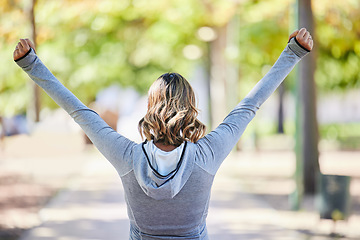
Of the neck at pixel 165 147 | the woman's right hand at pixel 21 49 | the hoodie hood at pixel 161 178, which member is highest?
the woman's right hand at pixel 21 49

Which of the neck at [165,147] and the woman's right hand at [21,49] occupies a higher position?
the woman's right hand at [21,49]

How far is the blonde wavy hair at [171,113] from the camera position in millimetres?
2049

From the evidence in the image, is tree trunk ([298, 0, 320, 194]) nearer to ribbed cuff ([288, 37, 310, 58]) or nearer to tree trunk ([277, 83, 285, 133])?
ribbed cuff ([288, 37, 310, 58])

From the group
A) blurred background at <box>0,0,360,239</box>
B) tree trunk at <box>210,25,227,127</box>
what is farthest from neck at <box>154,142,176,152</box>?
tree trunk at <box>210,25,227,127</box>

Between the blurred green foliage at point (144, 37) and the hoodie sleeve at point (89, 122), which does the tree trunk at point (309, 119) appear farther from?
the hoodie sleeve at point (89, 122)

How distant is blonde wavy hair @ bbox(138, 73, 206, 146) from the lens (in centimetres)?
205

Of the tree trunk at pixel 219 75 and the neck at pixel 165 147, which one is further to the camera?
the tree trunk at pixel 219 75

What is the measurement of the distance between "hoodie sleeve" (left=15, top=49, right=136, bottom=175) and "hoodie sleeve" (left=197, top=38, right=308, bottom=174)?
0.28 m

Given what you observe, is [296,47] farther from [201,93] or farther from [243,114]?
[201,93]

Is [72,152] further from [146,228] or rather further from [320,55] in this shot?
[146,228]

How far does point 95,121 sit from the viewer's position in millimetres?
2059

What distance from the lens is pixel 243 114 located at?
2115 mm

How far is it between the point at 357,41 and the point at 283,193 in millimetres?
5320

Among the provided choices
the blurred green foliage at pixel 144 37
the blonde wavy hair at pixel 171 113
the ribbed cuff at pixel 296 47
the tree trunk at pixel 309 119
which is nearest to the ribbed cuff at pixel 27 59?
the blonde wavy hair at pixel 171 113
